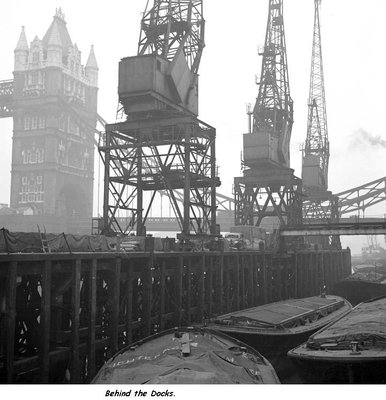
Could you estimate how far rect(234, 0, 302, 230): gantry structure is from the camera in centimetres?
5078

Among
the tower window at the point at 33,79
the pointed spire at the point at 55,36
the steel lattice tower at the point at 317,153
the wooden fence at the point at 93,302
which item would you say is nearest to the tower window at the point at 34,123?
the tower window at the point at 33,79

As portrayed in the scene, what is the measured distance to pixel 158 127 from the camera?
3231 centimetres

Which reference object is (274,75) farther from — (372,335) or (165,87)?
(372,335)

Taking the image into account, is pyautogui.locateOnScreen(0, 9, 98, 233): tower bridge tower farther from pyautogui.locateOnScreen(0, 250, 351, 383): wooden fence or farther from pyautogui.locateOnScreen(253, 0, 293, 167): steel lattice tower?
pyautogui.locateOnScreen(253, 0, 293, 167): steel lattice tower

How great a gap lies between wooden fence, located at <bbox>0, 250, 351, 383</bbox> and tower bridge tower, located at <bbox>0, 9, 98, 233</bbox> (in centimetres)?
938

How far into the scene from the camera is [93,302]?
59.3 ft

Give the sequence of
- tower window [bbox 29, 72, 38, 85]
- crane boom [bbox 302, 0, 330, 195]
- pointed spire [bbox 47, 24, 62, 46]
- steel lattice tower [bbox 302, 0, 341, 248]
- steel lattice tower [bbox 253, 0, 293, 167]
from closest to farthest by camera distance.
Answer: pointed spire [bbox 47, 24, 62, 46] < tower window [bbox 29, 72, 38, 85] < steel lattice tower [bbox 253, 0, 293, 167] < steel lattice tower [bbox 302, 0, 341, 248] < crane boom [bbox 302, 0, 330, 195]

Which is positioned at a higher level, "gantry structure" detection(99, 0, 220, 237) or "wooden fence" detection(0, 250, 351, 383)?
"gantry structure" detection(99, 0, 220, 237)

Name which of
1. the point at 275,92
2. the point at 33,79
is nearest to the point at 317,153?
the point at 275,92

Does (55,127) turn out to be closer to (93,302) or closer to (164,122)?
(164,122)

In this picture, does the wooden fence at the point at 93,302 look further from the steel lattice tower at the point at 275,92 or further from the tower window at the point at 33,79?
the steel lattice tower at the point at 275,92

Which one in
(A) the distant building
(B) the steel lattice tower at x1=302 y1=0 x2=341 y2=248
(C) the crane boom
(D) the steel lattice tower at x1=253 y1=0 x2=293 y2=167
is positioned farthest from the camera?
(C) the crane boom

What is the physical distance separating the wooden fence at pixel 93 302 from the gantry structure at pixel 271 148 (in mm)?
20376

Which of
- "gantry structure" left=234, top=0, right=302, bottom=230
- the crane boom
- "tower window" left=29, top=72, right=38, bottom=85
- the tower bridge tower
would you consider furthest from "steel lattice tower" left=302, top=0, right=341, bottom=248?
"tower window" left=29, top=72, right=38, bottom=85
